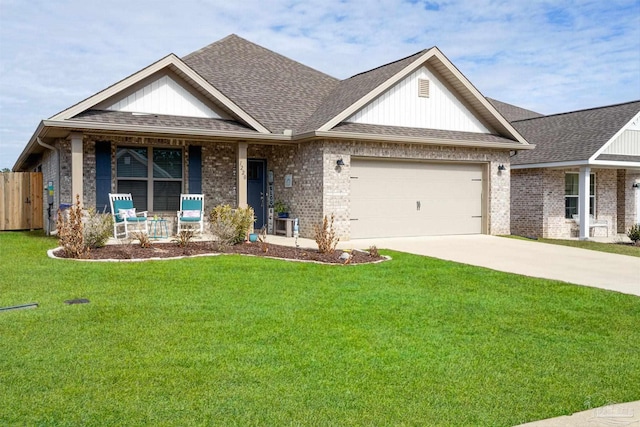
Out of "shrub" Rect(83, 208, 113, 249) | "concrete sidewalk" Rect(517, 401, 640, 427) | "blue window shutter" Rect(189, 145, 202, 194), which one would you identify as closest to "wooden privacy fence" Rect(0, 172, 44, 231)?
Answer: "blue window shutter" Rect(189, 145, 202, 194)

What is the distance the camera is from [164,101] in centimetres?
1496

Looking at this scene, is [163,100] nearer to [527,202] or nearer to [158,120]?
[158,120]

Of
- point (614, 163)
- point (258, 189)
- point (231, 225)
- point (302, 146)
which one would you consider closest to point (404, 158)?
point (302, 146)

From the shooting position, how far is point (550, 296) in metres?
8.60

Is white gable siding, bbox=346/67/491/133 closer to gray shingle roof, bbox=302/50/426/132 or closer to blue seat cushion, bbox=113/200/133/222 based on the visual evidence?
gray shingle roof, bbox=302/50/426/132

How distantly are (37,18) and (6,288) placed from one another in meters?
9.32

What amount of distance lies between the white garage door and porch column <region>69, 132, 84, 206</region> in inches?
276

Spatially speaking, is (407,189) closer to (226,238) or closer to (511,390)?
(226,238)

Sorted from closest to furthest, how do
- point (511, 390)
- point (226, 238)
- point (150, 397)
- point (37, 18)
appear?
point (150, 397)
point (511, 390)
point (226, 238)
point (37, 18)

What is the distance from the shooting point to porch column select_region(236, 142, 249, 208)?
592 inches

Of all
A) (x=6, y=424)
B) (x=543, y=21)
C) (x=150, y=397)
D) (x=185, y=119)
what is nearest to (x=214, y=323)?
(x=150, y=397)

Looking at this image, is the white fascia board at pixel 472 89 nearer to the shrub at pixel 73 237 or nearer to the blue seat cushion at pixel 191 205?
the blue seat cushion at pixel 191 205

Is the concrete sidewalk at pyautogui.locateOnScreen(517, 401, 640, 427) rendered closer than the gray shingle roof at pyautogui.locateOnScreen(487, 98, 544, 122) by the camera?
Yes

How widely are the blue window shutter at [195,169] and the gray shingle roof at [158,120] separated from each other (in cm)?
114
